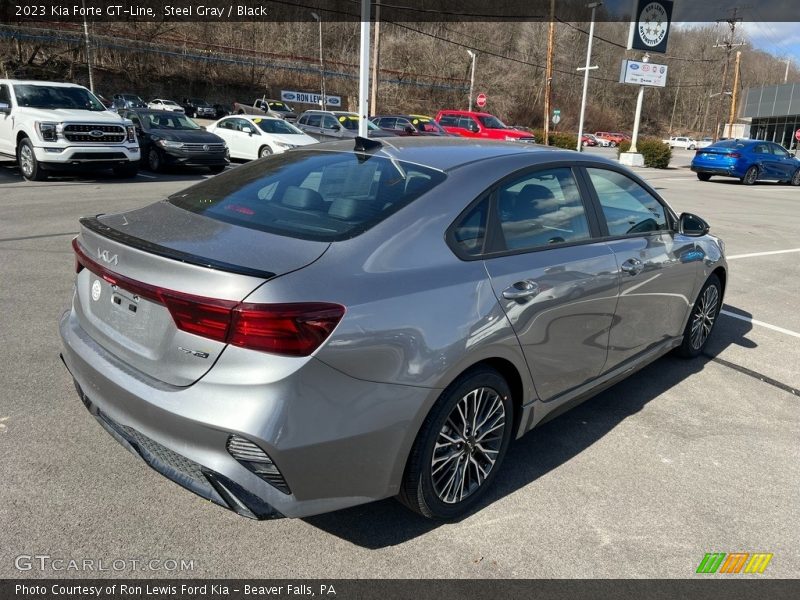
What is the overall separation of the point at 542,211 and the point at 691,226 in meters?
1.80

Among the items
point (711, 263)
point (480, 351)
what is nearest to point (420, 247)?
point (480, 351)

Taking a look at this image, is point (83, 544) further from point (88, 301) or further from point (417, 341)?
point (417, 341)

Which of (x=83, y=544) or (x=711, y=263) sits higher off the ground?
(x=711, y=263)

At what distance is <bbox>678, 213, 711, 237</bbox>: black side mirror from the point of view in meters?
4.51

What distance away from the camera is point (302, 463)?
231cm

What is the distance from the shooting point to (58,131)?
12688 mm

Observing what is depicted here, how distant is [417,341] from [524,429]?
1069mm

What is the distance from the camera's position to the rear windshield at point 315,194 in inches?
109

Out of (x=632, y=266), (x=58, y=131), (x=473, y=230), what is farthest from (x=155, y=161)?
(x=473, y=230)

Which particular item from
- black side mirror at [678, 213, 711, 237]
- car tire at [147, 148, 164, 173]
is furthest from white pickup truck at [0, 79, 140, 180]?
black side mirror at [678, 213, 711, 237]

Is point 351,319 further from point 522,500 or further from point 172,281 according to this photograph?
point 522,500

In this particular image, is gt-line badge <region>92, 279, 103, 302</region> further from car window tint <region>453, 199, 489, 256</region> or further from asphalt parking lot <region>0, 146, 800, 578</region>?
car window tint <region>453, 199, 489, 256</region>

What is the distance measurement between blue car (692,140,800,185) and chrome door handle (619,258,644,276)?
23.6 meters

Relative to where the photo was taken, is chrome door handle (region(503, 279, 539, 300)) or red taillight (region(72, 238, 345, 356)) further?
chrome door handle (region(503, 279, 539, 300))
